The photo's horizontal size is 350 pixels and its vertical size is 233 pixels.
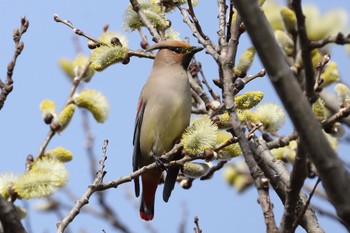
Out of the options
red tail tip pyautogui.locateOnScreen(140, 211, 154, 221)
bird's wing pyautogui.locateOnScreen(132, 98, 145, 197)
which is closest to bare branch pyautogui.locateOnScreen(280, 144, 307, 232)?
bird's wing pyautogui.locateOnScreen(132, 98, 145, 197)

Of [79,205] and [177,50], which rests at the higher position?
[177,50]

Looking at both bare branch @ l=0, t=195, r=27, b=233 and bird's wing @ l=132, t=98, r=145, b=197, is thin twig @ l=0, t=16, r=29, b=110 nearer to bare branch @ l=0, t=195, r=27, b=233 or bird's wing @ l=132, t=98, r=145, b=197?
bare branch @ l=0, t=195, r=27, b=233

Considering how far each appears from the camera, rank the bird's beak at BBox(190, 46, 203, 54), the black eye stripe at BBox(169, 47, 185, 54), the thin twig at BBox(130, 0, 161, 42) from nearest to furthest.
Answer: the thin twig at BBox(130, 0, 161, 42)
the bird's beak at BBox(190, 46, 203, 54)
the black eye stripe at BBox(169, 47, 185, 54)

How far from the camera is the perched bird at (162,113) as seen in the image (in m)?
5.36

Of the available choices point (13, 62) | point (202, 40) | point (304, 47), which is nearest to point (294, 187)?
point (304, 47)

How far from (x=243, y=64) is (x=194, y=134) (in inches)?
31.8

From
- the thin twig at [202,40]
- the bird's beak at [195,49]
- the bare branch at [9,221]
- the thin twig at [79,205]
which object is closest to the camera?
the bare branch at [9,221]

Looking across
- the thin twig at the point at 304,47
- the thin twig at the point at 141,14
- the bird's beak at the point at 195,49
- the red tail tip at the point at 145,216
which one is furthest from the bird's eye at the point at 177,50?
the thin twig at the point at 304,47

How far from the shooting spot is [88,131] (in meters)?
5.91

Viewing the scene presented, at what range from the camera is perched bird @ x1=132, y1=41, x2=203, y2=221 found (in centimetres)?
536

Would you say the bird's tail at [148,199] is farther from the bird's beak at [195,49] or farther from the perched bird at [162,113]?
the bird's beak at [195,49]

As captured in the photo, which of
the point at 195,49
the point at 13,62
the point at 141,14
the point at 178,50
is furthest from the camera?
the point at 178,50

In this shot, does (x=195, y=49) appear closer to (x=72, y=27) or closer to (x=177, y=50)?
(x=177, y=50)

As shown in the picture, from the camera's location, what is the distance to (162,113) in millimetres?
5500
